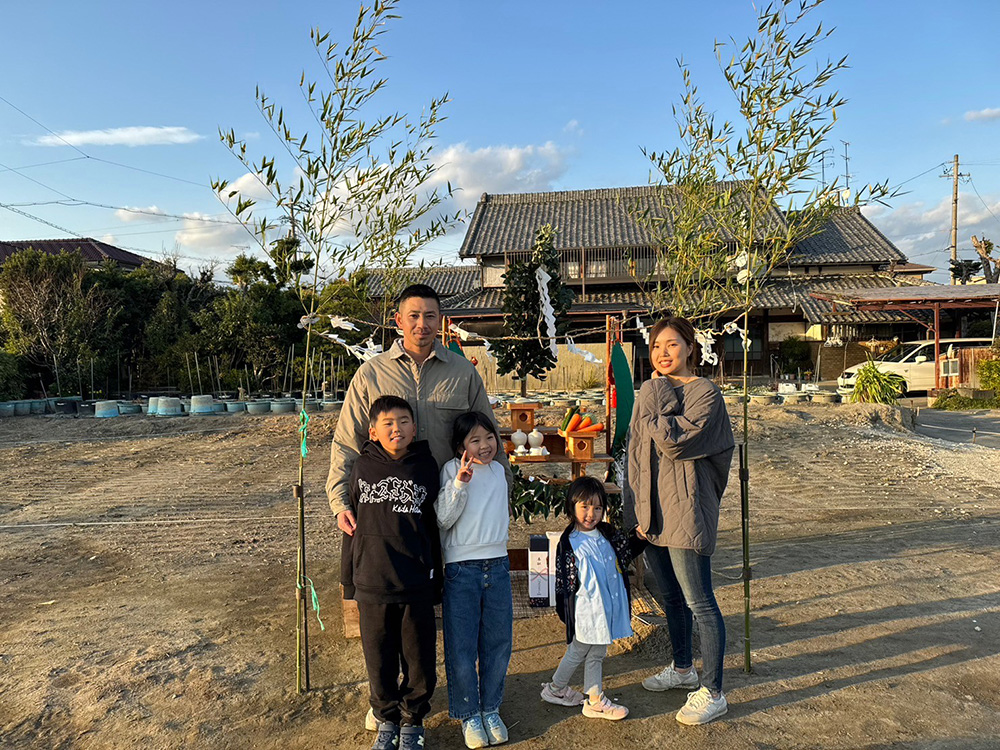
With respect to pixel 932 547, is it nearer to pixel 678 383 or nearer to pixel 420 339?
pixel 678 383

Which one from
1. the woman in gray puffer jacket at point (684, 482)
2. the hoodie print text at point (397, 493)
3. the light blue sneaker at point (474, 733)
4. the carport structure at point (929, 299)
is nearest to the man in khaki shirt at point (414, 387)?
the hoodie print text at point (397, 493)

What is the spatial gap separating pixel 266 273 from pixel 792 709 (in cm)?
1604

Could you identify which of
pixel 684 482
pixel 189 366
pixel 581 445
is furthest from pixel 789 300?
pixel 684 482

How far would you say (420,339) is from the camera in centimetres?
287

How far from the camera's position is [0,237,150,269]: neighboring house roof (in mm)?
27172

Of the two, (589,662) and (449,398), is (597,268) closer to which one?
(449,398)

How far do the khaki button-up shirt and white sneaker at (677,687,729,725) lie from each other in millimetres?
1179

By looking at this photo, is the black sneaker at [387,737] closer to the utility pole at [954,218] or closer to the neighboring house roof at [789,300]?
the neighboring house roof at [789,300]

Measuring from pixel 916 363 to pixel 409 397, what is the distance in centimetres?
1799

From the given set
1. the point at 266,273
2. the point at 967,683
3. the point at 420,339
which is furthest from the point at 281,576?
the point at 266,273

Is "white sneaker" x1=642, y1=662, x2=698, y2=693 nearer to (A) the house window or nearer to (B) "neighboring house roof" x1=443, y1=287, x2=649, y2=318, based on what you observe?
(B) "neighboring house roof" x1=443, y1=287, x2=649, y2=318

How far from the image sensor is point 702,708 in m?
2.82

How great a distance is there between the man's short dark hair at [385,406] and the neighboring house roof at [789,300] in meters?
15.2

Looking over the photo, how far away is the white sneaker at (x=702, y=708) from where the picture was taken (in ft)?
9.22
